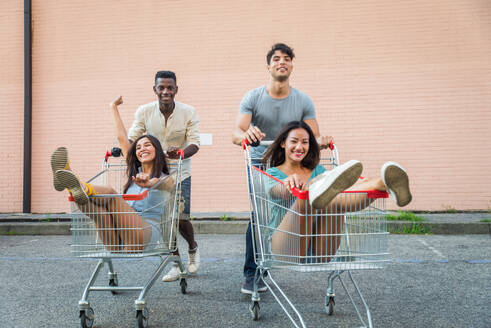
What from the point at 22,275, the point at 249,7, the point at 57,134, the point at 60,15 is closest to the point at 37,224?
the point at 57,134

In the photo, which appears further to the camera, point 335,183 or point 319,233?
point 319,233

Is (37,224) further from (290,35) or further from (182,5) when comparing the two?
(290,35)

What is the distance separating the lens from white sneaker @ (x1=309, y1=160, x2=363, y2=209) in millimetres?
2227

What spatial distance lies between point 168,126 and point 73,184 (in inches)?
65.6

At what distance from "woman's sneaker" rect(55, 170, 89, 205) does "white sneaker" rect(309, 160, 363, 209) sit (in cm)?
154

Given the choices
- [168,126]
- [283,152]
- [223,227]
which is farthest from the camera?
[223,227]

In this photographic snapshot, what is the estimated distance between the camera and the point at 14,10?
8.98 metres

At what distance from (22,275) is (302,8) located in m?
6.84

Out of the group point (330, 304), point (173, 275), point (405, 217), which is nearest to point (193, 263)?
point (173, 275)

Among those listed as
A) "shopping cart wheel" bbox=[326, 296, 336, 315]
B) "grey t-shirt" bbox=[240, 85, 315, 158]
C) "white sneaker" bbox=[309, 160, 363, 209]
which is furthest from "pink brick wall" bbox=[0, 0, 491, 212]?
"white sneaker" bbox=[309, 160, 363, 209]

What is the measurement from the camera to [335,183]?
222 cm

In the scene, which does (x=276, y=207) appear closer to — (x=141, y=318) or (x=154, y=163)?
(x=141, y=318)

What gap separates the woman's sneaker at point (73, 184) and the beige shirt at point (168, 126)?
156 centimetres

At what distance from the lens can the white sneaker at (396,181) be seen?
2283 millimetres
